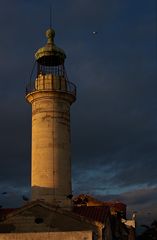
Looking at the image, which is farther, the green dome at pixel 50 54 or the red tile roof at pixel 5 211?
the green dome at pixel 50 54

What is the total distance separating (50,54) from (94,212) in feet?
40.2

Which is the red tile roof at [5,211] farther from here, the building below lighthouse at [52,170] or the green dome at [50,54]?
the green dome at [50,54]

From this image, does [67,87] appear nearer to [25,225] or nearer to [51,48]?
[51,48]

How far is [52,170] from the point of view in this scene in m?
37.3

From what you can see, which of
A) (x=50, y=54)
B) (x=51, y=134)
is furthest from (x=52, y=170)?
(x=50, y=54)

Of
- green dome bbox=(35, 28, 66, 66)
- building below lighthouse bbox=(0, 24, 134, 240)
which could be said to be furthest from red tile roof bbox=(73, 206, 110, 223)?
green dome bbox=(35, 28, 66, 66)

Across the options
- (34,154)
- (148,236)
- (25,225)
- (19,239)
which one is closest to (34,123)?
(34,154)

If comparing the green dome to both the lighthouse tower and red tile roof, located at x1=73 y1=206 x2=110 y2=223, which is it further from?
red tile roof, located at x1=73 y1=206 x2=110 y2=223

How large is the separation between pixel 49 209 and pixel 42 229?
136cm

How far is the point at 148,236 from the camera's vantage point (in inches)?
2219

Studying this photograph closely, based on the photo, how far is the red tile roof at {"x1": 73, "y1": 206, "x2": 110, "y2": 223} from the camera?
Result: 3531 cm

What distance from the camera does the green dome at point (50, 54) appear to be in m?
40.1

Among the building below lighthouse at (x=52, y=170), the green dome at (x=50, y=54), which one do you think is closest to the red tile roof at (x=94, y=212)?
the building below lighthouse at (x=52, y=170)

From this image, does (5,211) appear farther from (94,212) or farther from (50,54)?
(50,54)
